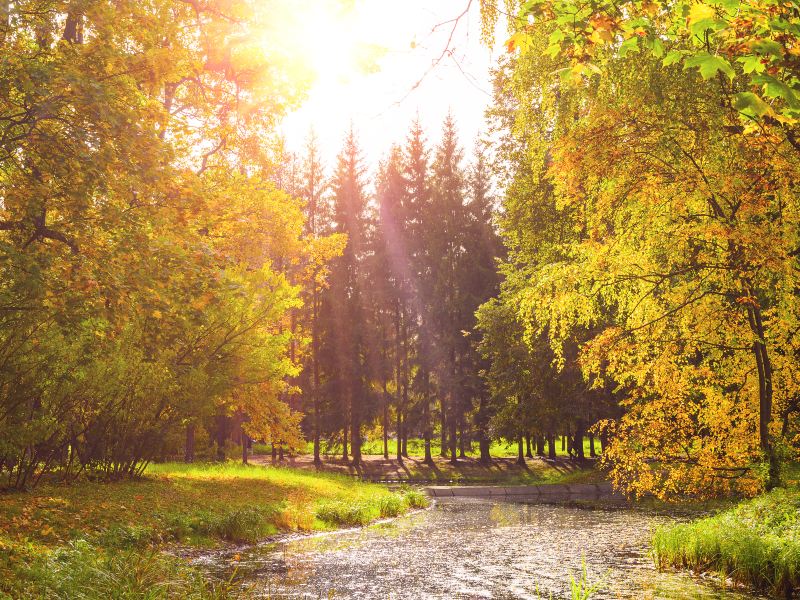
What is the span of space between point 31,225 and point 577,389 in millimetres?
23004

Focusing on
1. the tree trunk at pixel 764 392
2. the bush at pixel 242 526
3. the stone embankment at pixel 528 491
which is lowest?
the stone embankment at pixel 528 491

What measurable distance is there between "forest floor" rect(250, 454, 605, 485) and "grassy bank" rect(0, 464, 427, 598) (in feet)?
28.1

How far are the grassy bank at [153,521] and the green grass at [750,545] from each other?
6.68 m

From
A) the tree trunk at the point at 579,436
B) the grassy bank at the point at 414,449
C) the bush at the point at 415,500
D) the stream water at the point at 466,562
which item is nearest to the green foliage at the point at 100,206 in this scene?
the stream water at the point at 466,562

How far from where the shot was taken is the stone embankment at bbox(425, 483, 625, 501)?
2630cm

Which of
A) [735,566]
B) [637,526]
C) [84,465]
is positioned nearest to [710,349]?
[735,566]

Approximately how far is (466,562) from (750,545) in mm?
4462

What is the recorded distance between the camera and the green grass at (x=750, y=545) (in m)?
8.94

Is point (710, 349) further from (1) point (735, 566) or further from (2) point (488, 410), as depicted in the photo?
(2) point (488, 410)

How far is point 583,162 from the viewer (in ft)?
36.1

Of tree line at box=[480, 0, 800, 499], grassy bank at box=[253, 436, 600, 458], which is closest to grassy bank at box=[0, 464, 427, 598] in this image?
tree line at box=[480, 0, 800, 499]

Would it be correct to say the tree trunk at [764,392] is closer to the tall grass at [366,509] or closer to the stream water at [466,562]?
the stream water at [466,562]

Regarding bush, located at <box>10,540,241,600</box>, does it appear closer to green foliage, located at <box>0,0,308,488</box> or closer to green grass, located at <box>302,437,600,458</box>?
green foliage, located at <box>0,0,308,488</box>

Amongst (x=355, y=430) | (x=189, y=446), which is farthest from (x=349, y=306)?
(x=189, y=446)
